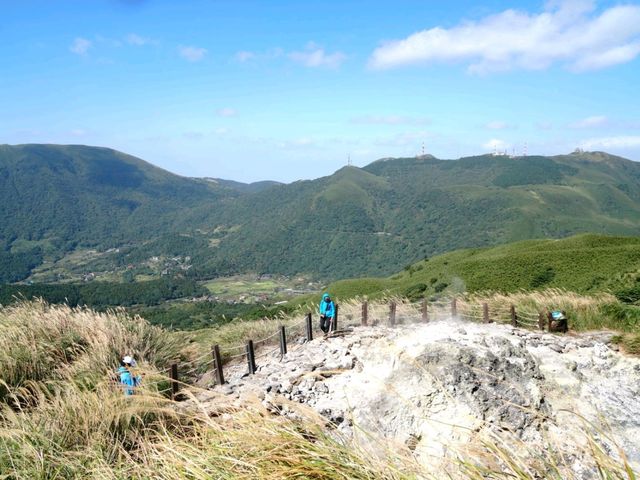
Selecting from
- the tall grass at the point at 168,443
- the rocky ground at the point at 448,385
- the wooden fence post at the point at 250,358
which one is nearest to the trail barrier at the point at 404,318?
the wooden fence post at the point at 250,358

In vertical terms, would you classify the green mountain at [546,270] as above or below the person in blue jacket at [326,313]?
below

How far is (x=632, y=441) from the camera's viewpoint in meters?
6.12

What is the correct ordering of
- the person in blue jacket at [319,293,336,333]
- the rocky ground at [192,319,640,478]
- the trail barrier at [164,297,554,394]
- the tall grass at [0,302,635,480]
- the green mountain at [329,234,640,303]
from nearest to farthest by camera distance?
the tall grass at [0,302,635,480] → the rocky ground at [192,319,640,478] → the trail barrier at [164,297,554,394] → the person in blue jacket at [319,293,336,333] → the green mountain at [329,234,640,303]

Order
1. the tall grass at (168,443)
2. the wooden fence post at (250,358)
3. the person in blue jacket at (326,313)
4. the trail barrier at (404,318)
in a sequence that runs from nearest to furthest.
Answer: the tall grass at (168,443)
the wooden fence post at (250,358)
the trail barrier at (404,318)
the person in blue jacket at (326,313)

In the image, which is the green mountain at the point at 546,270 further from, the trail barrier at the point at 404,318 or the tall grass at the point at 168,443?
the tall grass at the point at 168,443

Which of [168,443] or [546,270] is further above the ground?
[168,443]

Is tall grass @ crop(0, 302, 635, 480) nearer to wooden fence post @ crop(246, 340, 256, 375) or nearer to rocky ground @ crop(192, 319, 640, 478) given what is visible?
rocky ground @ crop(192, 319, 640, 478)

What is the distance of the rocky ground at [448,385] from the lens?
19.4ft

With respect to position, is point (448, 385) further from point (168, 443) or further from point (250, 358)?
point (168, 443)

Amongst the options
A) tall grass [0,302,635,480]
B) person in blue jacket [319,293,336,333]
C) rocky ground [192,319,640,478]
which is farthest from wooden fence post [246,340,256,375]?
person in blue jacket [319,293,336,333]

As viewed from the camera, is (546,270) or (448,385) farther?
(546,270)

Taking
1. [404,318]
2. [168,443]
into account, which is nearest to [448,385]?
[168,443]

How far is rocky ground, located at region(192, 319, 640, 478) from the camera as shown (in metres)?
Answer: 5.91

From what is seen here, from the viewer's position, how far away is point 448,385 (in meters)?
6.61
